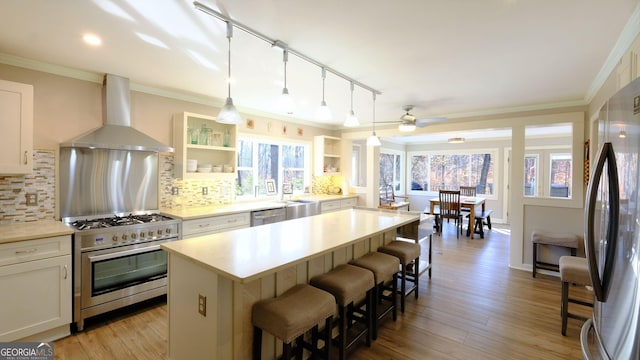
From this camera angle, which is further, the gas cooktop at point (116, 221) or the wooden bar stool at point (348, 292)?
the gas cooktop at point (116, 221)

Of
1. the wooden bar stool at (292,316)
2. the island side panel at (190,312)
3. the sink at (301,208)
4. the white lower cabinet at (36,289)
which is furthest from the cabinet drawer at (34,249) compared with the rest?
the sink at (301,208)

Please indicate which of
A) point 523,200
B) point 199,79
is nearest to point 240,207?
point 199,79

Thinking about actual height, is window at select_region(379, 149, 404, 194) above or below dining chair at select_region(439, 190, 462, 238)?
above

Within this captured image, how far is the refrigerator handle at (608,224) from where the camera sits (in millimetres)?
1165

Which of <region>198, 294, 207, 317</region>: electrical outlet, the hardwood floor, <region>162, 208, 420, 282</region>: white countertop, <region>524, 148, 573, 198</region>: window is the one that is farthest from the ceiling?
<region>524, 148, 573, 198</region>: window

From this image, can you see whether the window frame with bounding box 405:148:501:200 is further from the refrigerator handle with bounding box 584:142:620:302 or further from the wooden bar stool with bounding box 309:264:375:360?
the refrigerator handle with bounding box 584:142:620:302

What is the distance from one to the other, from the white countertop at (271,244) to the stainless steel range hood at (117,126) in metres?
1.59

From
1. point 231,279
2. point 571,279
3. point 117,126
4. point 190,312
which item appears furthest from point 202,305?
point 571,279

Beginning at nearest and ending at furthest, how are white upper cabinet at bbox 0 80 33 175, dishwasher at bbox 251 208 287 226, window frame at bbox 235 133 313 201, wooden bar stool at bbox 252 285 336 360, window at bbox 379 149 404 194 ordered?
wooden bar stool at bbox 252 285 336 360 → white upper cabinet at bbox 0 80 33 175 → dishwasher at bbox 251 208 287 226 → window frame at bbox 235 133 313 201 → window at bbox 379 149 404 194

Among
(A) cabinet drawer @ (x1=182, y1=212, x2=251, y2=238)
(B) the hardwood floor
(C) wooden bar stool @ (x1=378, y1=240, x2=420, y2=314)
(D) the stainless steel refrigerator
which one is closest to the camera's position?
(D) the stainless steel refrigerator

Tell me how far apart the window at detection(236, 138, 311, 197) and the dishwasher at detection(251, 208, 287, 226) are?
79 cm

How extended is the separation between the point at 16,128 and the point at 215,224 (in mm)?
1947

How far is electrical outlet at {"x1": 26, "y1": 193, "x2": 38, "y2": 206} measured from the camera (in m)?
2.69

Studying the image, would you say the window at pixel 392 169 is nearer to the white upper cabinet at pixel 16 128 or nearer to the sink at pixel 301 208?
the sink at pixel 301 208
